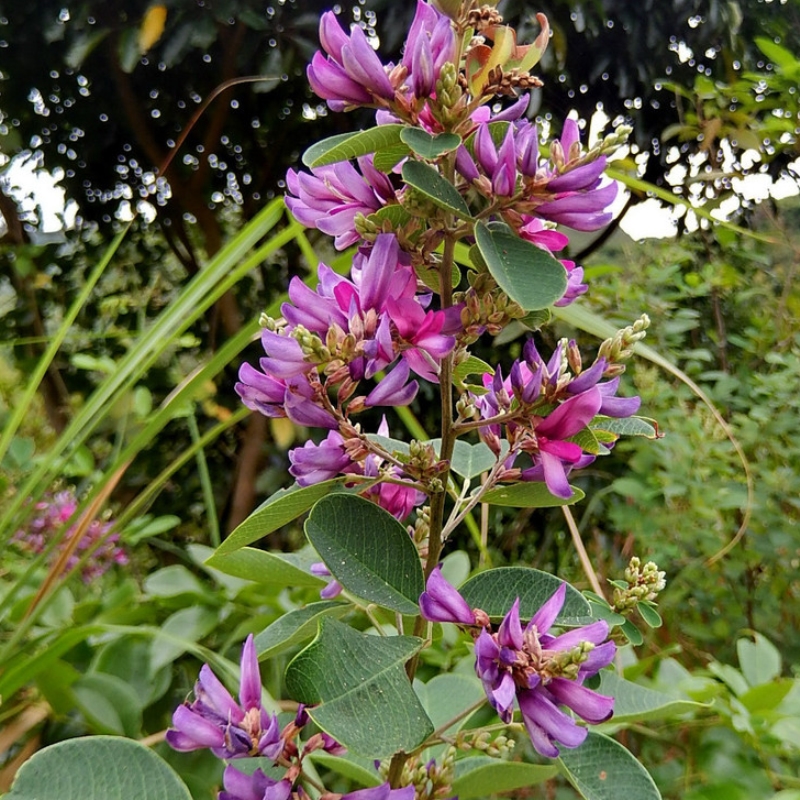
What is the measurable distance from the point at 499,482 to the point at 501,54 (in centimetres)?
20

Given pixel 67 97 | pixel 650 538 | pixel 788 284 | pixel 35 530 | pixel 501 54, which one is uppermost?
pixel 67 97

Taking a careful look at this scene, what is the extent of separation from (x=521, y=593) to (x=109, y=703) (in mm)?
443

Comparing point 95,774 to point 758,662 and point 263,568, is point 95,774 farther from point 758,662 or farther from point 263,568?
point 758,662

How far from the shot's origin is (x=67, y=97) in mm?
1659

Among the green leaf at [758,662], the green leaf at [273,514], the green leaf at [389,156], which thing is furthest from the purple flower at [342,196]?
the green leaf at [758,662]

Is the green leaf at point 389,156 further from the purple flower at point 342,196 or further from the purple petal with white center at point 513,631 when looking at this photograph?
the purple petal with white center at point 513,631

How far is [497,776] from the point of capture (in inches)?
14.1

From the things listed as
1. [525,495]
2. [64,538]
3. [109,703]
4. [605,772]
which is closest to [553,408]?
[525,495]

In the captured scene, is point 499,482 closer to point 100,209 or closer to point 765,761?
point 765,761

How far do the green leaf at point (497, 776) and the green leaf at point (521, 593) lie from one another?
95 millimetres

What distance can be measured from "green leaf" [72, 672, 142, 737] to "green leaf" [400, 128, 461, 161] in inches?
20.6

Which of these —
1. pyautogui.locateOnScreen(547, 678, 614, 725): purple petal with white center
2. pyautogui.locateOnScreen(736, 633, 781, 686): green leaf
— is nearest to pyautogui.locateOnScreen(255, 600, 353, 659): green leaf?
pyautogui.locateOnScreen(547, 678, 614, 725): purple petal with white center

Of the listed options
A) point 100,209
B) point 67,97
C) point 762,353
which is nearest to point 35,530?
point 100,209

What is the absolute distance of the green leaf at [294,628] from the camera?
0.35m
